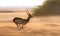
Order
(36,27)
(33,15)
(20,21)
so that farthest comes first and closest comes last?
1. (33,15)
2. (36,27)
3. (20,21)

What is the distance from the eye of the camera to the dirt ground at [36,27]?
1.36 m

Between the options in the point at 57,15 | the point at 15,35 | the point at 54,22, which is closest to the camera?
the point at 15,35

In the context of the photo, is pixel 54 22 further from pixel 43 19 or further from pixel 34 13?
pixel 34 13

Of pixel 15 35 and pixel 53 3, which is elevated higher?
pixel 53 3

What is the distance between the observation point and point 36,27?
4.83 ft

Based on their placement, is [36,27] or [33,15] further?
[33,15]

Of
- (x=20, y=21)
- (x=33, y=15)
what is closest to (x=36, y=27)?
(x=20, y=21)

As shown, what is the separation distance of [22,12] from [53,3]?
1.15ft

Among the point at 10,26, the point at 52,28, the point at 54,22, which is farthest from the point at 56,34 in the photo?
the point at 10,26

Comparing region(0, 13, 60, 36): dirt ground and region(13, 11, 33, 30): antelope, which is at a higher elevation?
region(13, 11, 33, 30): antelope

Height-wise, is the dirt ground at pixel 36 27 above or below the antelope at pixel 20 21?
below

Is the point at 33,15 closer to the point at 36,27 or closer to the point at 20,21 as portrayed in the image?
the point at 36,27

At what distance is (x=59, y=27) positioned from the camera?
1474 mm

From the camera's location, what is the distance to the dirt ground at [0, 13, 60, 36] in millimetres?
1363
